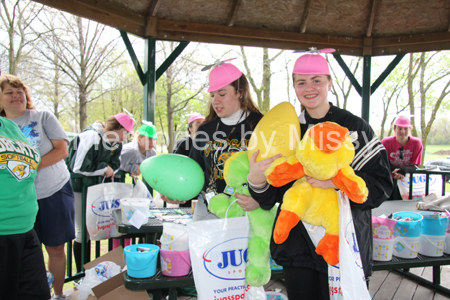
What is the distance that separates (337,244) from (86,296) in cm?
207

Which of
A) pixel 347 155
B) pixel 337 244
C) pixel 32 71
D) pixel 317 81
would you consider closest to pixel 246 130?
pixel 317 81

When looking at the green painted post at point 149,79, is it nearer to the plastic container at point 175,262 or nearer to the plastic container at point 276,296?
the plastic container at point 175,262

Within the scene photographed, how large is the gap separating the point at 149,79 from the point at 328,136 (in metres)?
3.12

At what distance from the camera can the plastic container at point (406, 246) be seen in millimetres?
2477

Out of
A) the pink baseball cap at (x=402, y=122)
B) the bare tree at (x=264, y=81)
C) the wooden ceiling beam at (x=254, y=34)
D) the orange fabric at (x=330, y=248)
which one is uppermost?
the bare tree at (x=264, y=81)

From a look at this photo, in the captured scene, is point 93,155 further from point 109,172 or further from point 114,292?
point 114,292

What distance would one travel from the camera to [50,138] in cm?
262

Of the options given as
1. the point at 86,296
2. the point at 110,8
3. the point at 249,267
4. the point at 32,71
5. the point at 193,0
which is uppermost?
the point at 32,71

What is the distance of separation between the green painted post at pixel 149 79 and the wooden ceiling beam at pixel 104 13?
0.19 metres

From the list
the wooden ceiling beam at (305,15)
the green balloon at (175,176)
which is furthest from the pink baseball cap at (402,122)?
the green balloon at (175,176)

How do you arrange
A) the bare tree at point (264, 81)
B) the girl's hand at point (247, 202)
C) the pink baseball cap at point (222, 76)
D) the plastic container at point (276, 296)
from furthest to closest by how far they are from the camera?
the bare tree at point (264, 81), the plastic container at point (276, 296), the pink baseball cap at point (222, 76), the girl's hand at point (247, 202)

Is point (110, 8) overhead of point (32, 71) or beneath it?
beneath

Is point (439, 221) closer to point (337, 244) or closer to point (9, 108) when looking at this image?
point (337, 244)

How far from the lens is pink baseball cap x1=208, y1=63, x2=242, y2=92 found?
1.82 metres
